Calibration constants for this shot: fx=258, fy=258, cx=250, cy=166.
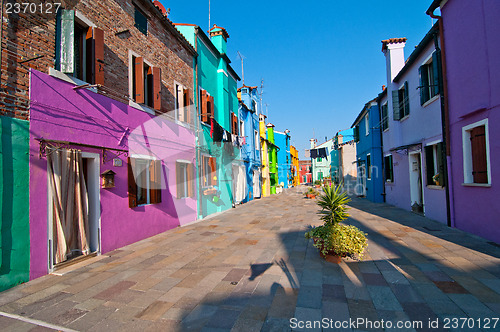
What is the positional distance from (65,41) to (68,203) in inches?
129

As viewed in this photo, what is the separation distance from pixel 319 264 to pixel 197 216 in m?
6.94

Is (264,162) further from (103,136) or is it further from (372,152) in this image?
(103,136)

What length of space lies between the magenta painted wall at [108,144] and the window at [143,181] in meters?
0.18

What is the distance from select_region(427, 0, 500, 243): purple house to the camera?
19.6ft

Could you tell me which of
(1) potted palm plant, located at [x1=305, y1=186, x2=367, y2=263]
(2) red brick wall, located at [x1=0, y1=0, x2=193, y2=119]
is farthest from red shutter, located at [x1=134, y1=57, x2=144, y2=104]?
(1) potted palm plant, located at [x1=305, y1=186, x2=367, y2=263]

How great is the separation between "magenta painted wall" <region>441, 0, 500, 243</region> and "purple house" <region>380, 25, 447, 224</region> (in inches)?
24.5

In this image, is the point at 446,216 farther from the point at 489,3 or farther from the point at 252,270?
the point at 252,270

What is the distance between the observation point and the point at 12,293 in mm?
4133

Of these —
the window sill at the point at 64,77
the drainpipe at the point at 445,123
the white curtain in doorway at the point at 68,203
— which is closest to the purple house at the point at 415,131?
the drainpipe at the point at 445,123

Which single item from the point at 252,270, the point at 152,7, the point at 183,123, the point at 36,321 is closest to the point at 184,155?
the point at 183,123

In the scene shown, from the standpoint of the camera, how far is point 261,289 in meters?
4.16

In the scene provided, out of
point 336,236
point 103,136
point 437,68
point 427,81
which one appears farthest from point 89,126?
point 427,81

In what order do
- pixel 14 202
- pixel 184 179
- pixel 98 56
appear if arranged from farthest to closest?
1. pixel 184 179
2. pixel 98 56
3. pixel 14 202

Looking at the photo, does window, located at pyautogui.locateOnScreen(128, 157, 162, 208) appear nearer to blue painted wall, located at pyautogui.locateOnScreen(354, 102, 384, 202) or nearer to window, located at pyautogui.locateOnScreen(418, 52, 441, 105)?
window, located at pyautogui.locateOnScreen(418, 52, 441, 105)
